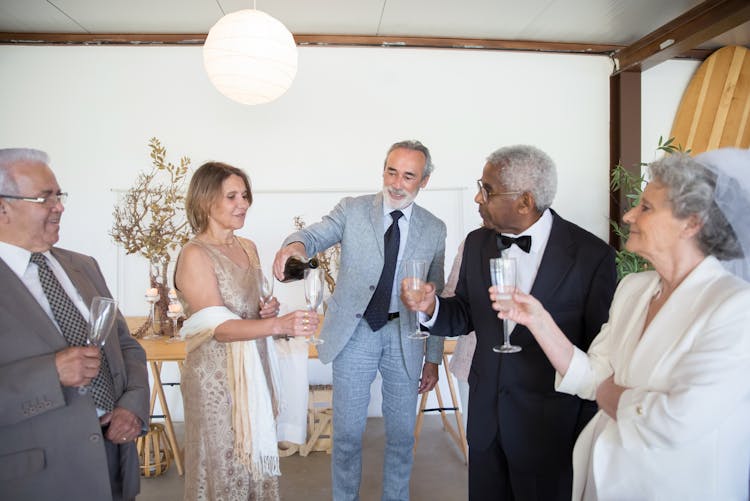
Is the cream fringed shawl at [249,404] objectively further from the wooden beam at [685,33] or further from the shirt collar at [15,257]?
the wooden beam at [685,33]

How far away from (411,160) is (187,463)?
1698mm

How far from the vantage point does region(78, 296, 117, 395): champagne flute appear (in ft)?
5.30

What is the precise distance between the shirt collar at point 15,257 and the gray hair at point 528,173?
1.69 metres

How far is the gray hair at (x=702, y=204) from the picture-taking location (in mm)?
1384

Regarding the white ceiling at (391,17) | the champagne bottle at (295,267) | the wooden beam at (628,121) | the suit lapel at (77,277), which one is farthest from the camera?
the wooden beam at (628,121)

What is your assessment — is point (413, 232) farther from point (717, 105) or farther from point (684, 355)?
point (717, 105)

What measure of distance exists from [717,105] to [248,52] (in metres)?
4.28

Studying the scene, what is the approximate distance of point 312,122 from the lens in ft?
15.4

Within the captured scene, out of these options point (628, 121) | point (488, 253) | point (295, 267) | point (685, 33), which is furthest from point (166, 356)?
point (685, 33)

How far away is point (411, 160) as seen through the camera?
2627mm

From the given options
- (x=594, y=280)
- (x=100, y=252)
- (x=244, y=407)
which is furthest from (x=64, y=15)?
(x=594, y=280)

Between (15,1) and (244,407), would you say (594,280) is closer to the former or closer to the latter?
(244,407)

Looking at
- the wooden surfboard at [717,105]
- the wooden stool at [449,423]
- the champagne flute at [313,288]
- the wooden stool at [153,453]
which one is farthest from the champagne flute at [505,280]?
the wooden surfboard at [717,105]

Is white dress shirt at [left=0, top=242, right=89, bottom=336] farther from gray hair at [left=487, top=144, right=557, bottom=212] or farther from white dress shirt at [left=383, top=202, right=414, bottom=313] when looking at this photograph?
gray hair at [left=487, top=144, right=557, bottom=212]
